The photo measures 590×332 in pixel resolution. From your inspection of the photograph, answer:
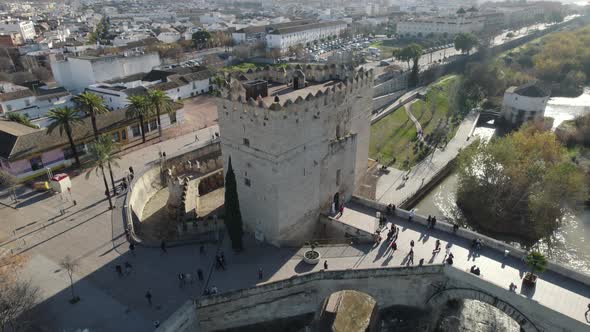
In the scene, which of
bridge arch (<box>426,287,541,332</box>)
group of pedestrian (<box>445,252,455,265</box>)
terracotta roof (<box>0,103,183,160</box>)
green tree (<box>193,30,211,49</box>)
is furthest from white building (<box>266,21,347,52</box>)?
bridge arch (<box>426,287,541,332</box>)

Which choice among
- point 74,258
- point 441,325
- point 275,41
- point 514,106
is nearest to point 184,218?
point 74,258

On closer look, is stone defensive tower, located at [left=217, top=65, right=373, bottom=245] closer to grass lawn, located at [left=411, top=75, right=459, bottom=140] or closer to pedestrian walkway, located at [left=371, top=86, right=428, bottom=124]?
pedestrian walkway, located at [left=371, top=86, right=428, bottom=124]

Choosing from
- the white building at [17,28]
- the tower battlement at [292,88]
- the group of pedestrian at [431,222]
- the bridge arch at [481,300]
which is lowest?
the bridge arch at [481,300]

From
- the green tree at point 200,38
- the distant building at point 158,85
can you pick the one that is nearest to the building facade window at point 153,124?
the distant building at point 158,85

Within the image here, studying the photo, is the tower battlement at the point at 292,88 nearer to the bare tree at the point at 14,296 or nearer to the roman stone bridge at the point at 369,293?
the roman stone bridge at the point at 369,293

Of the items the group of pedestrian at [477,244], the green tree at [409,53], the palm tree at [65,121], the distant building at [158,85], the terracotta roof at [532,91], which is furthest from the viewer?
the green tree at [409,53]

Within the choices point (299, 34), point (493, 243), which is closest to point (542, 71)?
point (299, 34)

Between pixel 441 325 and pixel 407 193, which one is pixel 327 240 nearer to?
pixel 441 325

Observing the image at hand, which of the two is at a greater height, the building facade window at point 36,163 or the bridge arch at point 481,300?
the building facade window at point 36,163
